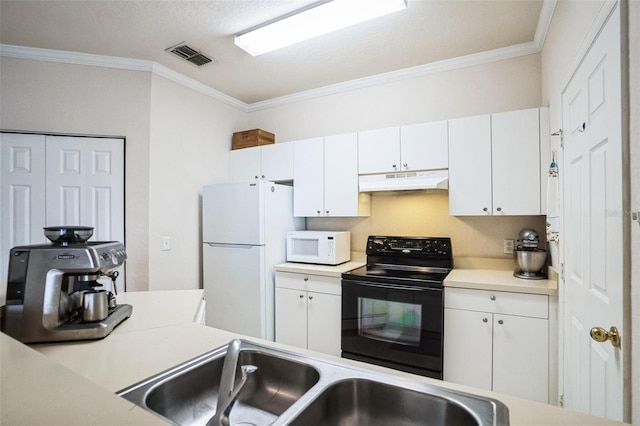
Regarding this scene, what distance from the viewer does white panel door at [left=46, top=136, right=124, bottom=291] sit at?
2627 mm

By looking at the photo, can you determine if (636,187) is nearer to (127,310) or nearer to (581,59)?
(581,59)

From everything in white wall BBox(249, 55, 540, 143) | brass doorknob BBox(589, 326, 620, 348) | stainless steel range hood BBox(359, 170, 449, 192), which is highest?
white wall BBox(249, 55, 540, 143)

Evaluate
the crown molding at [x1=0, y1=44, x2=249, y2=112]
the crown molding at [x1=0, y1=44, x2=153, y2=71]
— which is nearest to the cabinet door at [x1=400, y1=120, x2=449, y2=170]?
the crown molding at [x1=0, y1=44, x2=249, y2=112]

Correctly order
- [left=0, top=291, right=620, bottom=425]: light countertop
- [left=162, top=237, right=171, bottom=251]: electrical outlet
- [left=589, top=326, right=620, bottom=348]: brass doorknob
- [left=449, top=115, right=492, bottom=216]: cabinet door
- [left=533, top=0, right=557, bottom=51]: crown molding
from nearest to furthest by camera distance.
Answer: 1. [left=0, top=291, right=620, bottom=425]: light countertop
2. [left=589, top=326, right=620, bottom=348]: brass doorknob
3. [left=533, top=0, right=557, bottom=51]: crown molding
4. [left=449, top=115, right=492, bottom=216]: cabinet door
5. [left=162, top=237, right=171, bottom=251]: electrical outlet

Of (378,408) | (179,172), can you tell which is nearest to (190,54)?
(179,172)

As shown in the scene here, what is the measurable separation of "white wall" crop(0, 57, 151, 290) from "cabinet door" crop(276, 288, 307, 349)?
1.18 meters

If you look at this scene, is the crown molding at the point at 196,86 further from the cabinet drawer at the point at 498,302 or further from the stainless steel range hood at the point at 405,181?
the cabinet drawer at the point at 498,302

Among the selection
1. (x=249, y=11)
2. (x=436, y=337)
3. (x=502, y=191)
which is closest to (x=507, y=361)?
(x=436, y=337)

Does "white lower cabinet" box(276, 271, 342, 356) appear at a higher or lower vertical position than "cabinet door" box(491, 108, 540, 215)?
lower

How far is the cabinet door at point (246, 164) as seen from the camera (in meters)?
3.43

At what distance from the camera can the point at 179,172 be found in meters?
3.09

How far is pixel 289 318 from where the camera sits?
2879mm

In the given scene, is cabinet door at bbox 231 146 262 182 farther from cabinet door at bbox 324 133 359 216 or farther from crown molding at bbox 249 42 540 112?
cabinet door at bbox 324 133 359 216

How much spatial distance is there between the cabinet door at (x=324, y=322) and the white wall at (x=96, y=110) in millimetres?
1457
